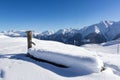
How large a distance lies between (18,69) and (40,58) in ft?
7.16

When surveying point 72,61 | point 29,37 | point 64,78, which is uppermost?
point 29,37

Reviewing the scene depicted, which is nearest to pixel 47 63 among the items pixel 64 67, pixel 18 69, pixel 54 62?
pixel 54 62

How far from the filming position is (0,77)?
8.45 meters

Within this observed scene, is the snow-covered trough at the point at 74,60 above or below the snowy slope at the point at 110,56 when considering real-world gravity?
above

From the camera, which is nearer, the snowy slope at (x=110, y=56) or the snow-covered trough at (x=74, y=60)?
the snow-covered trough at (x=74, y=60)

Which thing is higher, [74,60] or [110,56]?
[74,60]

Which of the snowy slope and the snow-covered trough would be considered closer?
the snow-covered trough

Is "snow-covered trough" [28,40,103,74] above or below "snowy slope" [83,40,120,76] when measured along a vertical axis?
above

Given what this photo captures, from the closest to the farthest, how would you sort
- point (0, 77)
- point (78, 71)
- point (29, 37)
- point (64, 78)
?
1. point (0, 77)
2. point (64, 78)
3. point (78, 71)
4. point (29, 37)

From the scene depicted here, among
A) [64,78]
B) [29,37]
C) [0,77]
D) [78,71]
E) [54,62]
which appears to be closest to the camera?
[0,77]

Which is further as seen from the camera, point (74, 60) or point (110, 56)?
point (110, 56)

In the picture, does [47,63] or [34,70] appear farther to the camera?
[47,63]

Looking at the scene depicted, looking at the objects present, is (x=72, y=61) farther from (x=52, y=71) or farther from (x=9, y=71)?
(x=9, y=71)

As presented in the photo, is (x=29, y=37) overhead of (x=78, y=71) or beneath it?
overhead
